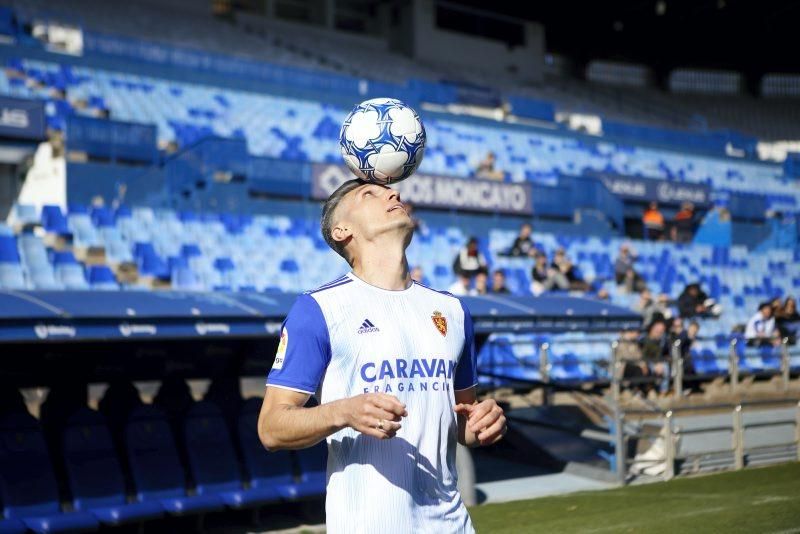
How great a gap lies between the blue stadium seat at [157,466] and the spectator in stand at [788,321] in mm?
11546

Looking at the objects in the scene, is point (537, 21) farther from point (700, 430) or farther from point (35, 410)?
point (35, 410)

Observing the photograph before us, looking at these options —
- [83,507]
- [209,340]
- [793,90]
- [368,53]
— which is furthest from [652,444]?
[793,90]

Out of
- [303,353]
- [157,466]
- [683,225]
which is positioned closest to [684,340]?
[157,466]

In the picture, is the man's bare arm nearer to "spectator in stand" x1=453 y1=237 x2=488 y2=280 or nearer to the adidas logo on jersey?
the adidas logo on jersey

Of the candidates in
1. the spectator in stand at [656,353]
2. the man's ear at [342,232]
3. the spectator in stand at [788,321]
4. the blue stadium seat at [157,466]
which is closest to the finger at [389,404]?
the man's ear at [342,232]

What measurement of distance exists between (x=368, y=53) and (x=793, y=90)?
22.2 metres

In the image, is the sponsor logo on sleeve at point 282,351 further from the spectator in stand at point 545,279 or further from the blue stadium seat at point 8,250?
the spectator in stand at point 545,279

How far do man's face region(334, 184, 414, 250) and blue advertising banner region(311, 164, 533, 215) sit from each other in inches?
610

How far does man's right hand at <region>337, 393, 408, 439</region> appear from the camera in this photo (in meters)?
2.44

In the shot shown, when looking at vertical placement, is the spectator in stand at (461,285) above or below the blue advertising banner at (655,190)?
below

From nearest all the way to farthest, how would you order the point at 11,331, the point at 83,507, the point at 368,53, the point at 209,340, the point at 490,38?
the point at 11,331 < the point at 83,507 < the point at 209,340 < the point at 368,53 < the point at 490,38

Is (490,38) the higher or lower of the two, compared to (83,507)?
higher

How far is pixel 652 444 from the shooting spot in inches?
486

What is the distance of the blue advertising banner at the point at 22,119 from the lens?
15336mm
